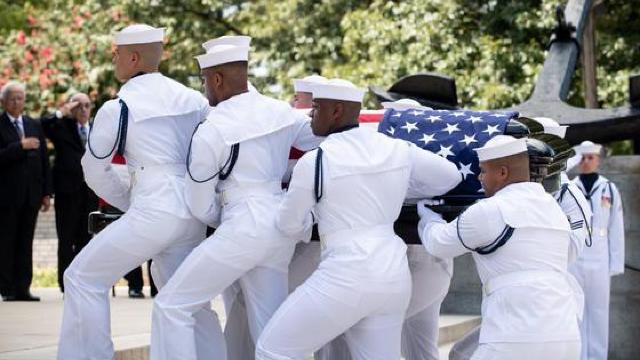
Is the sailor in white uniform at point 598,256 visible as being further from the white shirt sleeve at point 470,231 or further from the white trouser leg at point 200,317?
the white shirt sleeve at point 470,231

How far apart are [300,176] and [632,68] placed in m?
16.5

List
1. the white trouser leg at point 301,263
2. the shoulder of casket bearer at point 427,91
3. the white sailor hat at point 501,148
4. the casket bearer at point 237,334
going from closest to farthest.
→ the white sailor hat at point 501,148 → the white trouser leg at point 301,263 → the casket bearer at point 237,334 → the shoulder of casket bearer at point 427,91

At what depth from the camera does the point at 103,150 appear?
310 inches

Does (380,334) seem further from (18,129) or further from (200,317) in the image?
(18,129)

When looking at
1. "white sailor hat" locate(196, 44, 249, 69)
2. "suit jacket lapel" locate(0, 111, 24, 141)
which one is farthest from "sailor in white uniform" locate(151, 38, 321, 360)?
"suit jacket lapel" locate(0, 111, 24, 141)

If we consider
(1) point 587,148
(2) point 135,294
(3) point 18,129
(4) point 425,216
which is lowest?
(2) point 135,294

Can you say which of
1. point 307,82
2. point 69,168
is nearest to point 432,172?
point 307,82

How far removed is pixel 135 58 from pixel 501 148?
7.55 feet

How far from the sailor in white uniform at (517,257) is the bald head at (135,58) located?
212 centimetres

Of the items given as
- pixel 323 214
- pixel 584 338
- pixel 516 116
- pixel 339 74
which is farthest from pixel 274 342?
pixel 339 74

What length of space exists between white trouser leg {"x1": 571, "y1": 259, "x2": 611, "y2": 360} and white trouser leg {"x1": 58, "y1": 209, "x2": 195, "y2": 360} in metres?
5.26

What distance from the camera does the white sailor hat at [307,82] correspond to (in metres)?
7.34

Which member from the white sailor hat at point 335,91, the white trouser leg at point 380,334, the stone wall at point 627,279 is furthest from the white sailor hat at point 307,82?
the stone wall at point 627,279

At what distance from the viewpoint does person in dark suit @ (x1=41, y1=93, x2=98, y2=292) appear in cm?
1378
